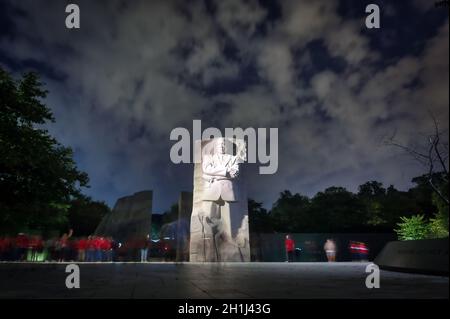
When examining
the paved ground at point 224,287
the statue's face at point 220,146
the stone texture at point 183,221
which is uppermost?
the statue's face at point 220,146

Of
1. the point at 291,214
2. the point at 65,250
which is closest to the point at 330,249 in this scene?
the point at 65,250

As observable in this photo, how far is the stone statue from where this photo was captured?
96.8 ft

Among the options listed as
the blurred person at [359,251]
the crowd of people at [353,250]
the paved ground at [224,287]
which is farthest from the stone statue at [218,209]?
the paved ground at [224,287]

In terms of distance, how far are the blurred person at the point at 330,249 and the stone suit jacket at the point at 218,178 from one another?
889 cm

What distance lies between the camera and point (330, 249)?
31.7 m

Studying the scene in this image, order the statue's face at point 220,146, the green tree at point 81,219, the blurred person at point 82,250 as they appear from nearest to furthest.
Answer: the blurred person at point 82,250
the statue's face at point 220,146
the green tree at point 81,219

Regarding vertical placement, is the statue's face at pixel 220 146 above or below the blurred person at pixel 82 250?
above

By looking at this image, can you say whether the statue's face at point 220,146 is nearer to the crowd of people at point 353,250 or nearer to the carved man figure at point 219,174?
the carved man figure at point 219,174

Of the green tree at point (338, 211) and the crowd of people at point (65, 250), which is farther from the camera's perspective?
the green tree at point (338, 211)

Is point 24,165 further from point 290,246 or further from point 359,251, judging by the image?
point 359,251

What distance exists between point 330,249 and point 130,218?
17.8 metres

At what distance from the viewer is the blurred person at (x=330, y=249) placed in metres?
31.2

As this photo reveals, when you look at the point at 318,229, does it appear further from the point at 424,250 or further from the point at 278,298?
the point at 278,298

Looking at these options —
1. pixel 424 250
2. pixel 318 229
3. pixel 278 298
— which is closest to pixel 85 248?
pixel 424 250
